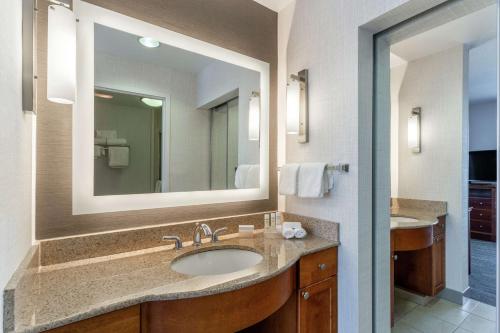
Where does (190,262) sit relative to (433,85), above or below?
below

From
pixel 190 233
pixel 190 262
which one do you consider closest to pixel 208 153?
pixel 190 233

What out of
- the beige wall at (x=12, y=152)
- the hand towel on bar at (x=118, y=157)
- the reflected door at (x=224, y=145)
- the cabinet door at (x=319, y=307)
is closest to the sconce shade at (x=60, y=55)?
the beige wall at (x=12, y=152)

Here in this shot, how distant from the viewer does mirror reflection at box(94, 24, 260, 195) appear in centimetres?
125

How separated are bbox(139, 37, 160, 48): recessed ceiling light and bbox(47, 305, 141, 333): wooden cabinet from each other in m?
1.28

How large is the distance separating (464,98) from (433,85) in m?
0.34

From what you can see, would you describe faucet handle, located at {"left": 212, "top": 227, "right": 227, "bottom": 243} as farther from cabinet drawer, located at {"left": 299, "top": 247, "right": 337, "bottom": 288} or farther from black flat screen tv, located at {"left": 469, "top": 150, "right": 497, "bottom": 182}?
black flat screen tv, located at {"left": 469, "top": 150, "right": 497, "bottom": 182}

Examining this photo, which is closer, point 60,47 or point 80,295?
point 80,295

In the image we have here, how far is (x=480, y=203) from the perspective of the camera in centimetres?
132

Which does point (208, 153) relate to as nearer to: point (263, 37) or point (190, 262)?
point (190, 262)

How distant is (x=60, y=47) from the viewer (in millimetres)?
975

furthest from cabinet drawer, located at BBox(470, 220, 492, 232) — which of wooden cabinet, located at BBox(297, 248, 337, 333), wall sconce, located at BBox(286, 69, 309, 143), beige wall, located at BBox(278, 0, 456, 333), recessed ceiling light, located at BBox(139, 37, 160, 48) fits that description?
recessed ceiling light, located at BBox(139, 37, 160, 48)

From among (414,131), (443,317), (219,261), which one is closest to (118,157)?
(219,261)

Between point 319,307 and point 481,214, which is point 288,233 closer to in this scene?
point 319,307

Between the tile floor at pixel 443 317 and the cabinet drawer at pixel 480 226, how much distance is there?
0.43 m
